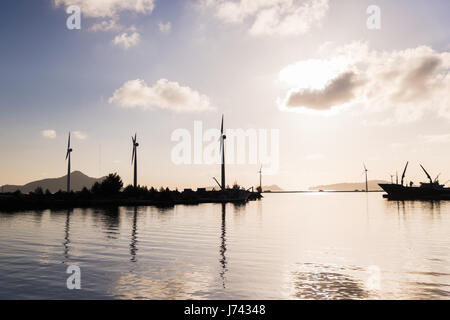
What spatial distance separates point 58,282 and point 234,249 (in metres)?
20.3

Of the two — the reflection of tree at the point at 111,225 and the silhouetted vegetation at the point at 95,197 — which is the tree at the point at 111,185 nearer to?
the silhouetted vegetation at the point at 95,197

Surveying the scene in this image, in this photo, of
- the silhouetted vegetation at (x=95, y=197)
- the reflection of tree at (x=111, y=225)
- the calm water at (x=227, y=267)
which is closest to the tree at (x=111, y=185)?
the silhouetted vegetation at (x=95, y=197)

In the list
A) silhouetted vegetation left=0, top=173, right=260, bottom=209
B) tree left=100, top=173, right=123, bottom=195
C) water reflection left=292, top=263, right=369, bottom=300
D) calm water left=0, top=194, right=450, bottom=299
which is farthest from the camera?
tree left=100, top=173, right=123, bottom=195

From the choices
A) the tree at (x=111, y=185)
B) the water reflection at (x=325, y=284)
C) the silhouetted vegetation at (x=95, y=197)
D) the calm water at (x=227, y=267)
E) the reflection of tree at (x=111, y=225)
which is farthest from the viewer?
the tree at (x=111, y=185)

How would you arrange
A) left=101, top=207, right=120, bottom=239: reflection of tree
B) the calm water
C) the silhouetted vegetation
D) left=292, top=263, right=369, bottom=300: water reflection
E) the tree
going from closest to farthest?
1. left=292, top=263, right=369, bottom=300: water reflection
2. the calm water
3. left=101, top=207, right=120, bottom=239: reflection of tree
4. the silhouetted vegetation
5. the tree

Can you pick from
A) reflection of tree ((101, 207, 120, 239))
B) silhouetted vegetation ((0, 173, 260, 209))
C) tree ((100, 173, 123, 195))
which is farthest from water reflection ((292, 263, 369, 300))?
tree ((100, 173, 123, 195))

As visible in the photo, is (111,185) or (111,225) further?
(111,185)

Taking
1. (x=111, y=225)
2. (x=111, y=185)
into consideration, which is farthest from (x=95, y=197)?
(x=111, y=225)

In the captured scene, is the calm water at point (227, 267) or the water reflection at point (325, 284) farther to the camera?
the calm water at point (227, 267)

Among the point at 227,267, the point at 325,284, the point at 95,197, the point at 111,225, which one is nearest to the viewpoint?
the point at 325,284

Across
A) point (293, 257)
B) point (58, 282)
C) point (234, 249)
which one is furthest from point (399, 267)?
point (58, 282)

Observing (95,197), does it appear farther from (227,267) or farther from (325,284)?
(325,284)

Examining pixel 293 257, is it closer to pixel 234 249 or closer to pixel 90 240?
pixel 234 249

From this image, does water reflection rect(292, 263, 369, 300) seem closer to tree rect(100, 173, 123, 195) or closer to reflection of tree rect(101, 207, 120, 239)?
reflection of tree rect(101, 207, 120, 239)
